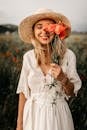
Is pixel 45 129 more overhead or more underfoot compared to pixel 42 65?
more underfoot

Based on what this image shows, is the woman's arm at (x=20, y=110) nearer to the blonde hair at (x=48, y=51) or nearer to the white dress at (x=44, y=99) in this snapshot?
the white dress at (x=44, y=99)

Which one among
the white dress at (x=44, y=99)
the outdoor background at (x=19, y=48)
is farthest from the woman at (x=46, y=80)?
the outdoor background at (x=19, y=48)

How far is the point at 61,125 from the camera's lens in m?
1.85

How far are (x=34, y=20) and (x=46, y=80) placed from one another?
32 centimetres

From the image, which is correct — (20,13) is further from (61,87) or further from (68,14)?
(61,87)

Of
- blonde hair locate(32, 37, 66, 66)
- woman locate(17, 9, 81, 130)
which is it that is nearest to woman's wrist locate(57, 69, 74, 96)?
woman locate(17, 9, 81, 130)

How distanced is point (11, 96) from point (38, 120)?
329mm

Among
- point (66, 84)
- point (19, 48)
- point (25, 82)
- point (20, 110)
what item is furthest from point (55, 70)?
point (19, 48)

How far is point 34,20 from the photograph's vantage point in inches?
76.2

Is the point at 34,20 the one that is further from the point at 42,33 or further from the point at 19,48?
the point at 19,48

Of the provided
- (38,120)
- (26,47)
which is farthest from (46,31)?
(38,120)

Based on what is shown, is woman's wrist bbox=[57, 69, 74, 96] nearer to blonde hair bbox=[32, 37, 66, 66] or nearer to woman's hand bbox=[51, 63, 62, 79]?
woman's hand bbox=[51, 63, 62, 79]

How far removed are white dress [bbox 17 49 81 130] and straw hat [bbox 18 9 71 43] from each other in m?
0.16

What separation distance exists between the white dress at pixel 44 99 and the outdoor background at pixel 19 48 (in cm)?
23
